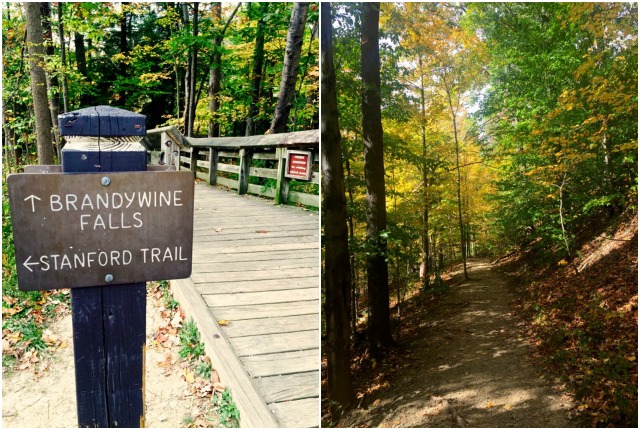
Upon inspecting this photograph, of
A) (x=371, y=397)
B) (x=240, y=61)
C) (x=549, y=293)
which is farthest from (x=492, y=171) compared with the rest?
(x=240, y=61)

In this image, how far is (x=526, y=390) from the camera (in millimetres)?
3695

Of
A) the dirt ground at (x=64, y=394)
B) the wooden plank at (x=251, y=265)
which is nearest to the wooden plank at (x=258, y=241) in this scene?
the wooden plank at (x=251, y=265)

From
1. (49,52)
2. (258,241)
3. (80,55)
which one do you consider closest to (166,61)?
(80,55)

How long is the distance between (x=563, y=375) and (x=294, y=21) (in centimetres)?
478

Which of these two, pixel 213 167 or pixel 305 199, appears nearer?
pixel 305 199

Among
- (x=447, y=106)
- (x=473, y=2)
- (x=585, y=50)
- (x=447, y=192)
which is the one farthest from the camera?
(x=447, y=192)

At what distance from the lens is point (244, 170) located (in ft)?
21.4

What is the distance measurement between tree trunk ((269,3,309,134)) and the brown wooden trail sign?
16.4 feet

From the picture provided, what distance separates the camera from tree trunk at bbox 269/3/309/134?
230 inches

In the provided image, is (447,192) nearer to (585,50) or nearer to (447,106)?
(447,106)

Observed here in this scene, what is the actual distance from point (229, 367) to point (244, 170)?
180 inches

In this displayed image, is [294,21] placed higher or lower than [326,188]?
higher

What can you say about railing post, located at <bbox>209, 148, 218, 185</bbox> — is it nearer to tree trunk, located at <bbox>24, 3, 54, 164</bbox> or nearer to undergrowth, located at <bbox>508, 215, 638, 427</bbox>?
tree trunk, located at <bbox>24, 3, 54, 164</bbox>

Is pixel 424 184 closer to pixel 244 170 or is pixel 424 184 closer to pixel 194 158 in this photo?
pixel 244 170
